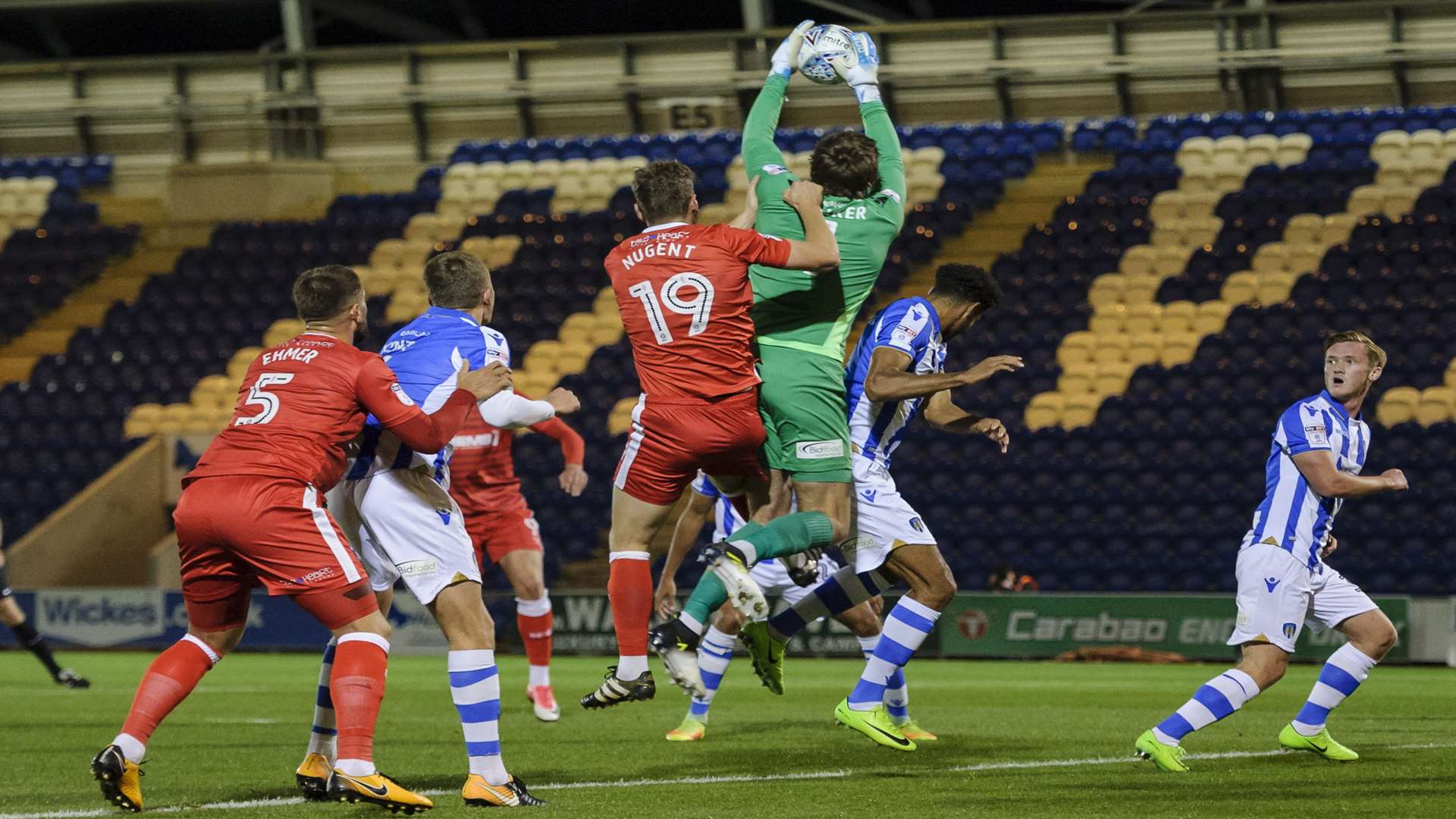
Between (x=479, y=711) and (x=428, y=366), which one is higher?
(x=428, y=366)

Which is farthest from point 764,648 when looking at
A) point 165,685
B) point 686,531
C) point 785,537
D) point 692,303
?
point 165,685

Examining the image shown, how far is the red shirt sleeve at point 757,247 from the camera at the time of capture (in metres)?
7.20

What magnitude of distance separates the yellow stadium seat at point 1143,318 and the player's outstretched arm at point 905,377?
1322 centimetres

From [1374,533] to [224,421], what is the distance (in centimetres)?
1376

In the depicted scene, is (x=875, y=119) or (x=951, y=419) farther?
(x=951, y=419)

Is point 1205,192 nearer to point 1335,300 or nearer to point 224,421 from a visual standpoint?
point 1335,300

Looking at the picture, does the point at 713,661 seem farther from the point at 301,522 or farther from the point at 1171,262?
the point at 1171,262

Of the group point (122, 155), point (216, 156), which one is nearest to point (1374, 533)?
point (216, 156)

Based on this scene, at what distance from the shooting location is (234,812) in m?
6.59

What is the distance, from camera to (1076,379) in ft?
66.4

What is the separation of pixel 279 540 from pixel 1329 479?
4.76 meters

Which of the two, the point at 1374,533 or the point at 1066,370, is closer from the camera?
the point at 1374,533

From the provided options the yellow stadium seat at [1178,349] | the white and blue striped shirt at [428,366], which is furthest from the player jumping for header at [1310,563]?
the yellow stadium seat at [1178,349]

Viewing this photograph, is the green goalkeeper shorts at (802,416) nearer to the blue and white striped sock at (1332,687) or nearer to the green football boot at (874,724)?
the green football boot at (874,724)
